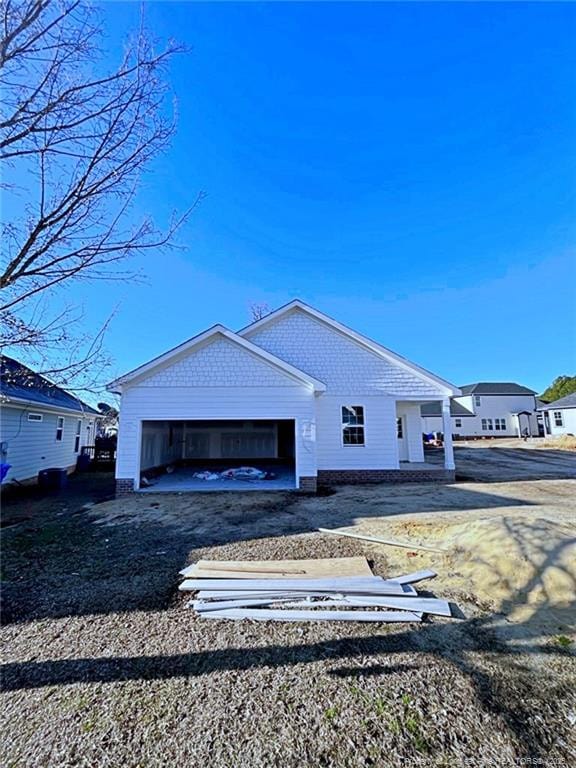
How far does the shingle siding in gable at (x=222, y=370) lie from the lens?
10906 millimetres

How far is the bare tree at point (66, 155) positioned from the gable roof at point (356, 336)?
8417mm

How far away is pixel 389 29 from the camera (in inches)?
311

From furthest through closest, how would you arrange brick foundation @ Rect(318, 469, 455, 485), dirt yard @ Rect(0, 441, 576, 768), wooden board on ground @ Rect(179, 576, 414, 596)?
brick foundation @ Rect(318, 469, 455, 485)
wooden board on ground @ Rect(179, 576, 414, 596)
dirt yard @ Rect(0, 441, 576, 768)

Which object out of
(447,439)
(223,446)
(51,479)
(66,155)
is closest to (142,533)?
(66,155)

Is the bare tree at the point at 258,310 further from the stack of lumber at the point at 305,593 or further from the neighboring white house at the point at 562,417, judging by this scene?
the neighboring white house at the point at 562,417

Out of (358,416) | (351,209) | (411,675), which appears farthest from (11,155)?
(351,209)

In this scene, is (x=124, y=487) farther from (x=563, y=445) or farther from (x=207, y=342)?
(x=563, y=445)

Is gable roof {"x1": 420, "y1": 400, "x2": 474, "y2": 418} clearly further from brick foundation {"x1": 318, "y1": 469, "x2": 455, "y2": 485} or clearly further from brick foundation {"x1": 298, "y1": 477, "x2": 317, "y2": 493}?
brick foundation {"x1": 298, "y1": 477, "x2": 317, "y2": 493}

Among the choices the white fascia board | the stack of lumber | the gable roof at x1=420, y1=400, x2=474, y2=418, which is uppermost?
the gable roof at x1=420, y1=400, x2=474, y2=418

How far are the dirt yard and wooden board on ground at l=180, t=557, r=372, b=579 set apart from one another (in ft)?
1.08

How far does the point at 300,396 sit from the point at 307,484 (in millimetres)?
2745

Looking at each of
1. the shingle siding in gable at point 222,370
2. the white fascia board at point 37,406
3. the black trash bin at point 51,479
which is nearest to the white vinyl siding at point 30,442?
the white fascia board at point 37,406

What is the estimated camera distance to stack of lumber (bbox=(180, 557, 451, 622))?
11.8ft

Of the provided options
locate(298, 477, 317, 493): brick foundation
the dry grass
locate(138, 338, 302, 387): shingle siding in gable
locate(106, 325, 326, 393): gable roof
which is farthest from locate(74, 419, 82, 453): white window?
the dry grass
